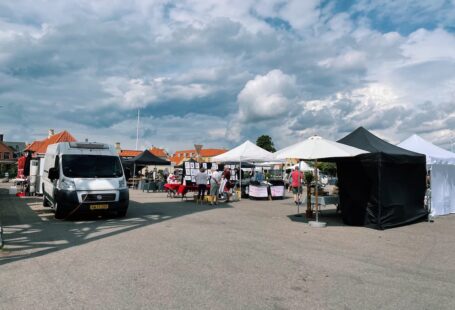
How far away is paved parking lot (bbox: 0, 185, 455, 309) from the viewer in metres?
4.84

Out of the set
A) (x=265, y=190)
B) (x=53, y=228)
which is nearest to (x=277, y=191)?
(x=265, y=190)

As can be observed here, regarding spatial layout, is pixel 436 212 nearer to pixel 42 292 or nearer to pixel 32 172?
pixel 42 292

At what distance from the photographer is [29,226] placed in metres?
10.7

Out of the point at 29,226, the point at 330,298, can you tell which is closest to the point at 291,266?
the point at 330,298

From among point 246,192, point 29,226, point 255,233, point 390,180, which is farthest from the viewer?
point 246,192

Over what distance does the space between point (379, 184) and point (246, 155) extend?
1049 cm

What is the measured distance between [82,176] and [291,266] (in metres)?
8.29

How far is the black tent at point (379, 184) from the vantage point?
11.5 meters

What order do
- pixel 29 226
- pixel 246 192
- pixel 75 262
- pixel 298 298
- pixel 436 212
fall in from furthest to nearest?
pixel 246 192
pixel 436 212
pixel 29 226
pixel 75 262
pixel 298 298

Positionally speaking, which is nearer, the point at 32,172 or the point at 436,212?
the point at 436,212

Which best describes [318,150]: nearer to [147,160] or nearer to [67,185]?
[67,185]

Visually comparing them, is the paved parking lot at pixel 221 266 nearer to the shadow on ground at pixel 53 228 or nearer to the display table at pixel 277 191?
the shadow on ground at pixel 53 228

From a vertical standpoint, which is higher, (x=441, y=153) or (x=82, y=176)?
(x=441, y=153)

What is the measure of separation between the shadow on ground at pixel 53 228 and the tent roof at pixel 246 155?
7.05 metres
